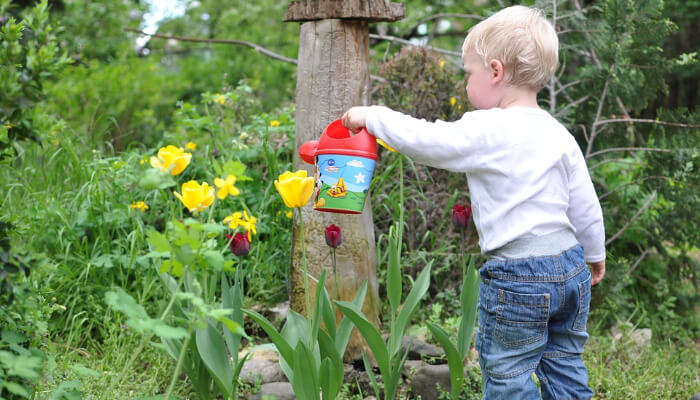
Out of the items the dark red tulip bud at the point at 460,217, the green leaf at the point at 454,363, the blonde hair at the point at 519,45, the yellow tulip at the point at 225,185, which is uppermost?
the blonde hair at the point at 519,45

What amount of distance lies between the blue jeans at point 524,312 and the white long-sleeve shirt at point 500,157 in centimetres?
9

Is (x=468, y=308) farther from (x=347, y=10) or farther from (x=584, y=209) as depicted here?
(x=347, y=10)

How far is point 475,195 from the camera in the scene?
6.20 ft

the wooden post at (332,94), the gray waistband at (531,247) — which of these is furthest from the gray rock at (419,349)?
the gray waistband at (531,247)

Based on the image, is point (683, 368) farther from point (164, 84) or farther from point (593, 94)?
point (164, 84)

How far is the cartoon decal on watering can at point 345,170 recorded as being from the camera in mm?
1872

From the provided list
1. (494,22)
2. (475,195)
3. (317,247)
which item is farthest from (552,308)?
(317,247)

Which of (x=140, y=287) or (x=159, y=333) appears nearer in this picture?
(x=159, y=333)

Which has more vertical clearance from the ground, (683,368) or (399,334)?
(399,334)

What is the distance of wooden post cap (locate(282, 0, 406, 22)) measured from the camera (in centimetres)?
249

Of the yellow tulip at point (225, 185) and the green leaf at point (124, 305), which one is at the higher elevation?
the yellow tulip at point (225, 185)

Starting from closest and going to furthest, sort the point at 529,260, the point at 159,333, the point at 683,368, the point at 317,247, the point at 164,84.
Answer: the point at 159,333 < the point at 529,260 < the point at 317,247 < the point at 683,368 < the point at 164,84

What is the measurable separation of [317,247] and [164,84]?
388cm

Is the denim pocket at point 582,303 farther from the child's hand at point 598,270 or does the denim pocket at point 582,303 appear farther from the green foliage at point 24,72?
the green foliage at point 24,72
